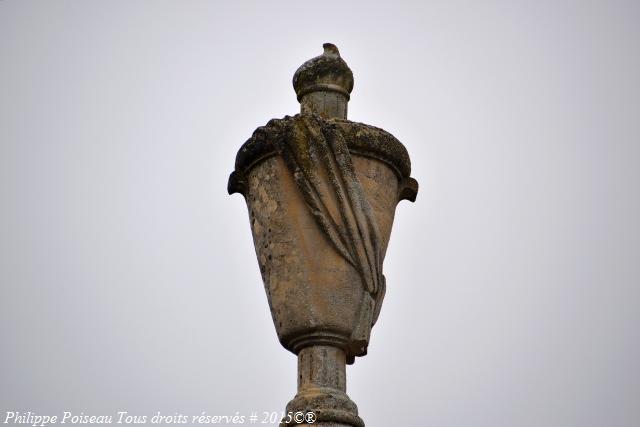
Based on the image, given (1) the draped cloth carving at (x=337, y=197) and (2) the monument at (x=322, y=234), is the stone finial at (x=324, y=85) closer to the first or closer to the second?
(2) the monument at (x=322, y=234)

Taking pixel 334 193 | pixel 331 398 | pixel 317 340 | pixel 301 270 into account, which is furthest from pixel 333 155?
pixel 331 398

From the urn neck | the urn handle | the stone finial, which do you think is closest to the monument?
the urn neck

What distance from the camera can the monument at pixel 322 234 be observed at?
19.4ft

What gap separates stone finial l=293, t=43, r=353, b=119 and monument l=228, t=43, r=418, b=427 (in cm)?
26

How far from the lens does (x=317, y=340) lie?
19.5 ft

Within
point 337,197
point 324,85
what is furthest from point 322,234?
point 324,85

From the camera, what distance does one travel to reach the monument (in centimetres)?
591

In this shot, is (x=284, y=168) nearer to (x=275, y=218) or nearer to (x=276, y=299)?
(x=275, y=218)

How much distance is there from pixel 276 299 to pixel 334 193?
0.84 meters

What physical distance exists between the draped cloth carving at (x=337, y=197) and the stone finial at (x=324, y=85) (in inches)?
20.8

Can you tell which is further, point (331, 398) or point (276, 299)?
point (276, 299)

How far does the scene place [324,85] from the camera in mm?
6801

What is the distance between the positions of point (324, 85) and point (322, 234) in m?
1.35

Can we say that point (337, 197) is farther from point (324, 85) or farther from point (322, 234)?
point (324, 85)
